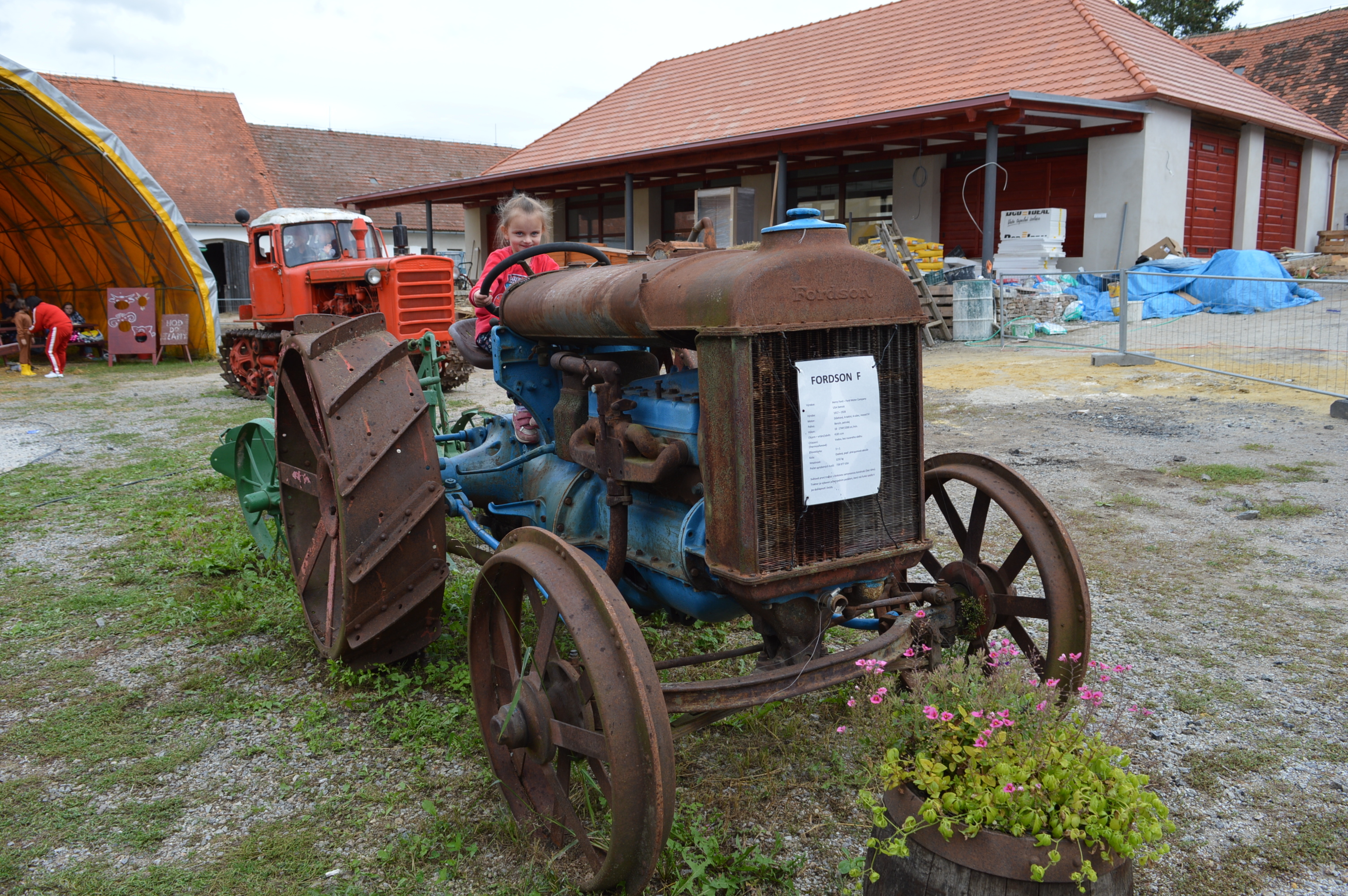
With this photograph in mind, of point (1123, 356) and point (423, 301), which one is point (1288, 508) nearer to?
point (1123, 356)

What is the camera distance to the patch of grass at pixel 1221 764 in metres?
2.64

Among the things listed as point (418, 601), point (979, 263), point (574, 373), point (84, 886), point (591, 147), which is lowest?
point (84, 886)

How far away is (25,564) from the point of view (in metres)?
4.66

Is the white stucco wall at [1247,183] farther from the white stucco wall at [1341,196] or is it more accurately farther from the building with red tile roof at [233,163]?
the building with red tile roof at [233,163]

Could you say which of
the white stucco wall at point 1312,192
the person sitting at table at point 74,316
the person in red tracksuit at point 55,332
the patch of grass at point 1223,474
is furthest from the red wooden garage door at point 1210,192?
the person sitting at table at point 74,316

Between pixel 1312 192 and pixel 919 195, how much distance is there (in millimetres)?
9794

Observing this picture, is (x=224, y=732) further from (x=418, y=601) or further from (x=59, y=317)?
(x=59, y=317)

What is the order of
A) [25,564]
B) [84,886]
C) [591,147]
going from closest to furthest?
1. [84,886]
2. [25,564]
3. [591,147]

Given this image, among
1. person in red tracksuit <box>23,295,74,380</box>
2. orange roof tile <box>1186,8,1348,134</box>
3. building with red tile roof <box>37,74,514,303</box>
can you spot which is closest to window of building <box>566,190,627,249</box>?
building with red tile roof <box>37,74,514,303</box>

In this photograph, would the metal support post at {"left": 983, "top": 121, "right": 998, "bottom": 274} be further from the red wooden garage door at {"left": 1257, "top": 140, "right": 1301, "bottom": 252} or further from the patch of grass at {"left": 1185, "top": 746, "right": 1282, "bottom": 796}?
the patch of grass at {"left": 1185, "top": 746, "right": 1282, "bottom": 796}

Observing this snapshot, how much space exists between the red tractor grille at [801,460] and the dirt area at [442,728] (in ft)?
1.75

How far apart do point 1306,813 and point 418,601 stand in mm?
2570

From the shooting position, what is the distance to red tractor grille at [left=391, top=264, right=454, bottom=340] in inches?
444

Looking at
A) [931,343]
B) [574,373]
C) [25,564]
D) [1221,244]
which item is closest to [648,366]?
[574,373]
